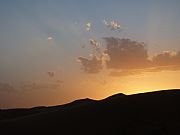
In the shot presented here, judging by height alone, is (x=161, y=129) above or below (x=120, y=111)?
below

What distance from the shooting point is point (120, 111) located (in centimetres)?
3306

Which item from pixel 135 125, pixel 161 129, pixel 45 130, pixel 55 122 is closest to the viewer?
pixel 161 129

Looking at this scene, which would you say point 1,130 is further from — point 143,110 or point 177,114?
point 177,114

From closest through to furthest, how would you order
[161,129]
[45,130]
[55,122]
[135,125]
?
[161,129] → [135,125] → [45,130] → [55,122]

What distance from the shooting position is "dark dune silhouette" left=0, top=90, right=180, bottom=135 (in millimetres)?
28281

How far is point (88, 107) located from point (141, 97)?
553cm

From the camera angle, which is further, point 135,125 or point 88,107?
point 88,107

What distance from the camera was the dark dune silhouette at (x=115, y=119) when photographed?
28.3 m

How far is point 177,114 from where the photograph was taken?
2992 cm

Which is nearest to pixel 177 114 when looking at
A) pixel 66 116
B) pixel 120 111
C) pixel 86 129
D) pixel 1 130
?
pixel 120 111

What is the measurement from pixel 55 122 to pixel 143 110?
8.07 metres

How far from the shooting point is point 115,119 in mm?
31297

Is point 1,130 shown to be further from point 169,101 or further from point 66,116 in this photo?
point 169,101

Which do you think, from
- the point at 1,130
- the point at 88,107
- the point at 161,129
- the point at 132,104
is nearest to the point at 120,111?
the point at 132,104
